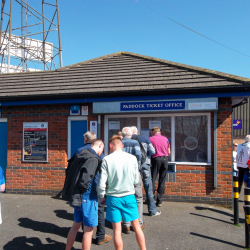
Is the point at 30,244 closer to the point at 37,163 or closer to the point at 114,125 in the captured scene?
the point at 37,163

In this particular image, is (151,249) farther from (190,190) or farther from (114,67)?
(114,67)

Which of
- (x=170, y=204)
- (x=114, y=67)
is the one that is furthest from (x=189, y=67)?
(x=170, y=204)

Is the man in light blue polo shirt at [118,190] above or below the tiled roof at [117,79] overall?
below

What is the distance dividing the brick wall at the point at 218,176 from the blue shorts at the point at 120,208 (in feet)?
11.0

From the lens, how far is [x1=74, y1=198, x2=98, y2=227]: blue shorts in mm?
3293

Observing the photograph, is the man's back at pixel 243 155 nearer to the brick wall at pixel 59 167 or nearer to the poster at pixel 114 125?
the brick wall at pixel 59 167

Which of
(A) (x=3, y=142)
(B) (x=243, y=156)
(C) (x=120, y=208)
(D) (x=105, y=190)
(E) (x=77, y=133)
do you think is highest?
(E) (x=77, y=133)

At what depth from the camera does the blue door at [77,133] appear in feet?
23.2

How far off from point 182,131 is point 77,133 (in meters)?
2.89

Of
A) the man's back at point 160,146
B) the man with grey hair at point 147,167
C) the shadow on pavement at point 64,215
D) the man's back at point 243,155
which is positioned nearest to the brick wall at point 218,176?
the man's back at point 243,155

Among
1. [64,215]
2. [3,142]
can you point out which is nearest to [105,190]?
[64,215]

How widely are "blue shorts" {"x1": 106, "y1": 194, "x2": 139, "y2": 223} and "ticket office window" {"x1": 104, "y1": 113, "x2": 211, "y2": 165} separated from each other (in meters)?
3.44

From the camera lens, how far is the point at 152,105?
21.0 feet

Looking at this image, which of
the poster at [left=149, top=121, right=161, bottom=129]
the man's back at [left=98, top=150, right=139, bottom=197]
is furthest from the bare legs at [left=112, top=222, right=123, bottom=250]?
the poster at [left=149, top=121, right=161, bottom=129]
